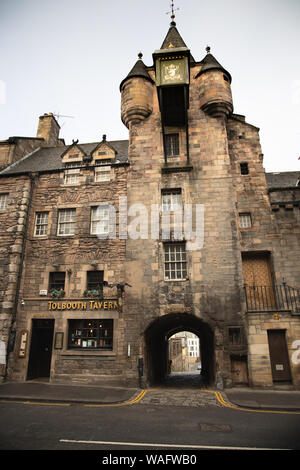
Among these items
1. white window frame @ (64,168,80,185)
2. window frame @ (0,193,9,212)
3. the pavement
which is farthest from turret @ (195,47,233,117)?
the pavement

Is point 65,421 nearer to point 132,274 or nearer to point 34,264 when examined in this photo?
point 132,274

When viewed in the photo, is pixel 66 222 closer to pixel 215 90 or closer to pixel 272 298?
pixel 215 90

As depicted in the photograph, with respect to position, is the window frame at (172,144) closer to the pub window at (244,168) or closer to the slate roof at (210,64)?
the pub window at (244,168)

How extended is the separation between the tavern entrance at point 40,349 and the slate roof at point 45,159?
9183 millimetres

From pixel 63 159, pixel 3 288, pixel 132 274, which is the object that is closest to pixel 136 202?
pixel 132 274

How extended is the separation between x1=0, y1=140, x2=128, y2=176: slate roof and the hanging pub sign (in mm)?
8225

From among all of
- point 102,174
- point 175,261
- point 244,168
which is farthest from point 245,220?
point 102,174

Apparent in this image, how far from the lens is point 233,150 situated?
55.1ft

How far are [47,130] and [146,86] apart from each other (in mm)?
11114

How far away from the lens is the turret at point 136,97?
16.6 m

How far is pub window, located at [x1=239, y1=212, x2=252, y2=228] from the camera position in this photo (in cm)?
1562

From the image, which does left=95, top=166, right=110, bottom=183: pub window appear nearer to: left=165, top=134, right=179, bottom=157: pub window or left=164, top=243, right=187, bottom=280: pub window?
left=165, top=134, right=179, bottom=157: pub window

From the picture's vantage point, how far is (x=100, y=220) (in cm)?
1583

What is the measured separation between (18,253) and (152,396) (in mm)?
10049
